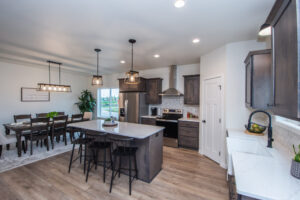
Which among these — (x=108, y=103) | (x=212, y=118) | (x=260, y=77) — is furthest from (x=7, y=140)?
(x=260, y=77)

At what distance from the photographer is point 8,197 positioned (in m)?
2.09

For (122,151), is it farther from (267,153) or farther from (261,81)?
(261,81)

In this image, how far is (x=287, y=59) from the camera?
0.90 metres

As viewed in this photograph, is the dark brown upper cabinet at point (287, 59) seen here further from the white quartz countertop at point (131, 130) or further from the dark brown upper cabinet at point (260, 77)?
the white quartz countertop at point (131, 130)

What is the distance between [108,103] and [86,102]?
1.04 metres

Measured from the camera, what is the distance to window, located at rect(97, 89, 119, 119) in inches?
261

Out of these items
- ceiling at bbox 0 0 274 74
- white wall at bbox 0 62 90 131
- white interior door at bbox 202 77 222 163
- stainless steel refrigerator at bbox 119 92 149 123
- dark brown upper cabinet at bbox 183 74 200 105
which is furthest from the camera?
stainless steel refrigerator at bbox 119 92 149 123

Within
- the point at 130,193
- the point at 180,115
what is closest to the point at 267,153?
the point at 130,193

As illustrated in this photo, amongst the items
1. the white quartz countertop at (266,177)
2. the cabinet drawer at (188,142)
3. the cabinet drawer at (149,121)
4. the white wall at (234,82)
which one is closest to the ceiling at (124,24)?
the white wall at (234,82)

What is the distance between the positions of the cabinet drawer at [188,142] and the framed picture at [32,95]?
222 inches

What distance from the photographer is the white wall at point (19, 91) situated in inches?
181

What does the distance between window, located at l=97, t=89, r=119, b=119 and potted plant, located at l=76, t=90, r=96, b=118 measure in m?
0.38

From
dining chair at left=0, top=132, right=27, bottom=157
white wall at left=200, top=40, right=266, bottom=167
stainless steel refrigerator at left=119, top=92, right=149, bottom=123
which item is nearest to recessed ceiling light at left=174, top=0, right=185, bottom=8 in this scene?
white wall at left=200, top=40, right=266, bottom=167

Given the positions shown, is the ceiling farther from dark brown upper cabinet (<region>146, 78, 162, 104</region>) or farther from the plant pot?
the plant pot
